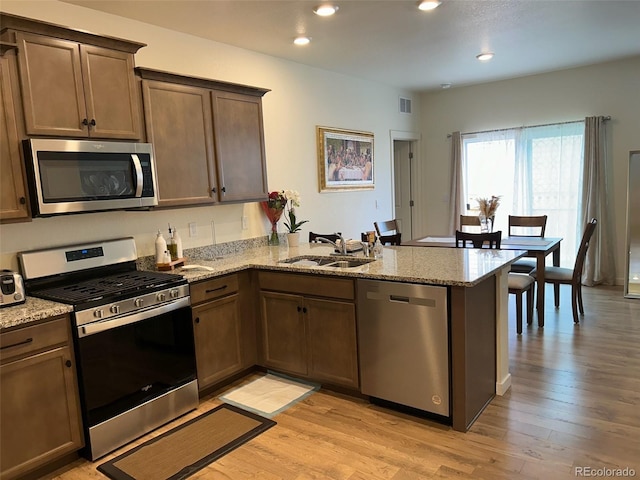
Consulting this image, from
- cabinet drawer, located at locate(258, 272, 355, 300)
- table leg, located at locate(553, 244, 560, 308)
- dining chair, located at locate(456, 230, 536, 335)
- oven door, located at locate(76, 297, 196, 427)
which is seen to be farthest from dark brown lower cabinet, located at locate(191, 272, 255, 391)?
table leg, located at locate(553, 244, 560, 308)

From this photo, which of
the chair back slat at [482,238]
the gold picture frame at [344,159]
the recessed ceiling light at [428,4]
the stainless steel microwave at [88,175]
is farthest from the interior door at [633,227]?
the stainless steel microwave at [88,175]

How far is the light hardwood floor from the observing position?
2.26m

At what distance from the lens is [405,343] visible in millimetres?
2689

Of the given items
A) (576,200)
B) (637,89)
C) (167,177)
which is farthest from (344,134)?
(637,89)

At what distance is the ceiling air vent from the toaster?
209 inches

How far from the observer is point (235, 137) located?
11.9ft

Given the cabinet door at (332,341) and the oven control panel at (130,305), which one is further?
the cabinet door at (332,341)

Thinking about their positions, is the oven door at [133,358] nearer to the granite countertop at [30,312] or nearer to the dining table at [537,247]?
the granite countertop at [30,312]

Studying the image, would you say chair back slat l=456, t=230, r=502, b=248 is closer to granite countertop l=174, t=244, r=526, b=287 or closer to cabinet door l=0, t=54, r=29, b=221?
granite countertop l=174, t=244, r=526, b=287

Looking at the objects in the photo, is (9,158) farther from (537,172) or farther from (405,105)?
(537,172)

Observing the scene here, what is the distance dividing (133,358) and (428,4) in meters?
3.02

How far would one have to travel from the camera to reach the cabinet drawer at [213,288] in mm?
3000

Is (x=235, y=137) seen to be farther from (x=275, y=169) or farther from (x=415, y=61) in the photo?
(x=415, y=61)

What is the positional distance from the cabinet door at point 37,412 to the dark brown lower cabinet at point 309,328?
1.34 meters
